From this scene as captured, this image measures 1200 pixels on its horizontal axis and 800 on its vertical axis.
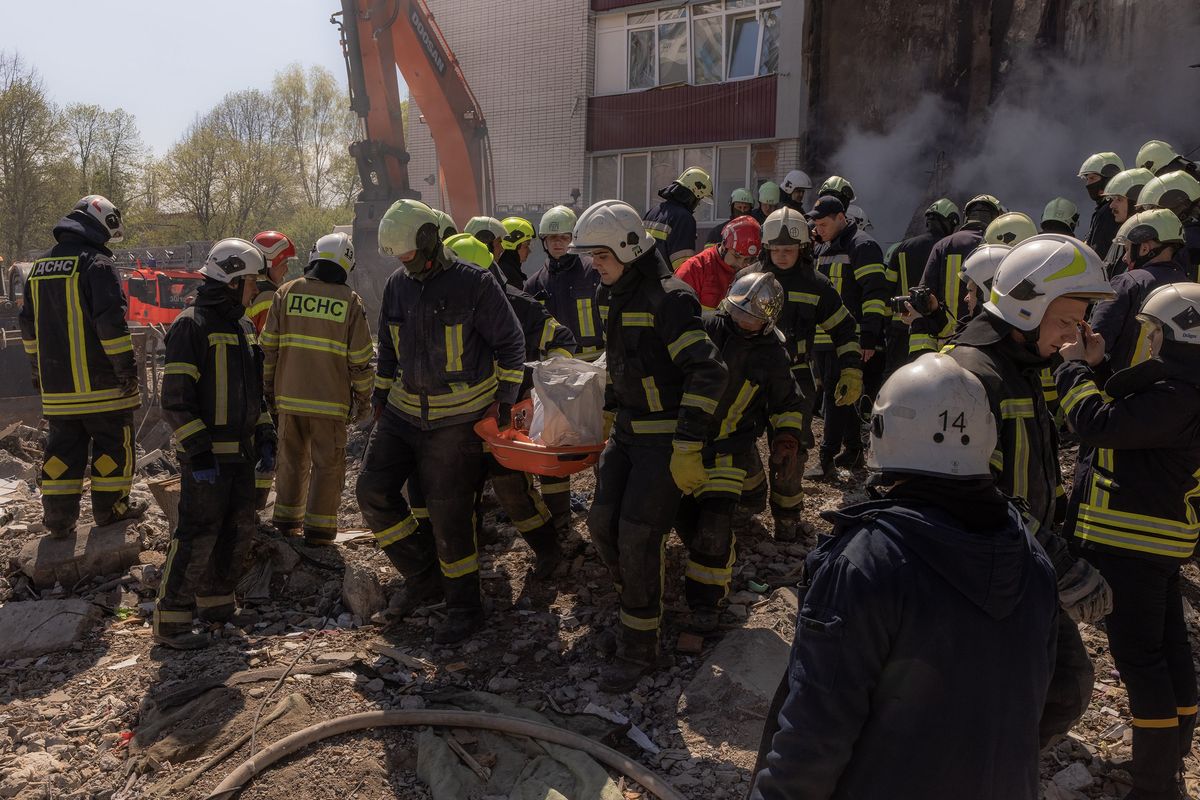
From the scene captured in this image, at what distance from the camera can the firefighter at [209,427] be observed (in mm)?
4727

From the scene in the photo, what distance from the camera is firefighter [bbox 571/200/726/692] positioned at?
4176 mm

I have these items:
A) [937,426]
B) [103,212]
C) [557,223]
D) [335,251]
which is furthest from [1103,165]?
[103,212]

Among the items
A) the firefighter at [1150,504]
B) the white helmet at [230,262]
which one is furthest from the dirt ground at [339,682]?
the white helmet at [230,262]

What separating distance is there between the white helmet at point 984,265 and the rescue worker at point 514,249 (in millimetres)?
3671

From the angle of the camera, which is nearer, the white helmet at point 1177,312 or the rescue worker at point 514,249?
the white helmet at point 1177,312

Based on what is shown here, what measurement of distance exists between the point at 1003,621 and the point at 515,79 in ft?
62.2

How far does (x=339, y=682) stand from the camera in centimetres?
428

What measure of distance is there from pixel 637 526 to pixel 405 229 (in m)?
1.88

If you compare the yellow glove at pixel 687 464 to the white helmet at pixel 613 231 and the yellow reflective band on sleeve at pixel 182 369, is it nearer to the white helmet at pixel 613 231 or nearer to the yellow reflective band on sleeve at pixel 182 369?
the white helmet at pixel 613 231

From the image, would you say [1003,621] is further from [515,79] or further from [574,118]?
[515,79]

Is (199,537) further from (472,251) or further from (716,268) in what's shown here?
(716,268)

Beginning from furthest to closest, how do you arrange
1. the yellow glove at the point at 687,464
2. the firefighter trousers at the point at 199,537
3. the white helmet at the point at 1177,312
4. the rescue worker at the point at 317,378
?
the rescue worker at the point at 317,378 < the firefighter trousers at the point at 199,537 < the yellow glove at the point at 687,464 < the white helmet at the point at 1177,312

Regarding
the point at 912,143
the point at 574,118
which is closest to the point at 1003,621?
the point at 912,143

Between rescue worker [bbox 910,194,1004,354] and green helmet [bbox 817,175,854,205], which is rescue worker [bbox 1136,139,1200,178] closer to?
rescue worker [bbox 910,194,1004,354]
